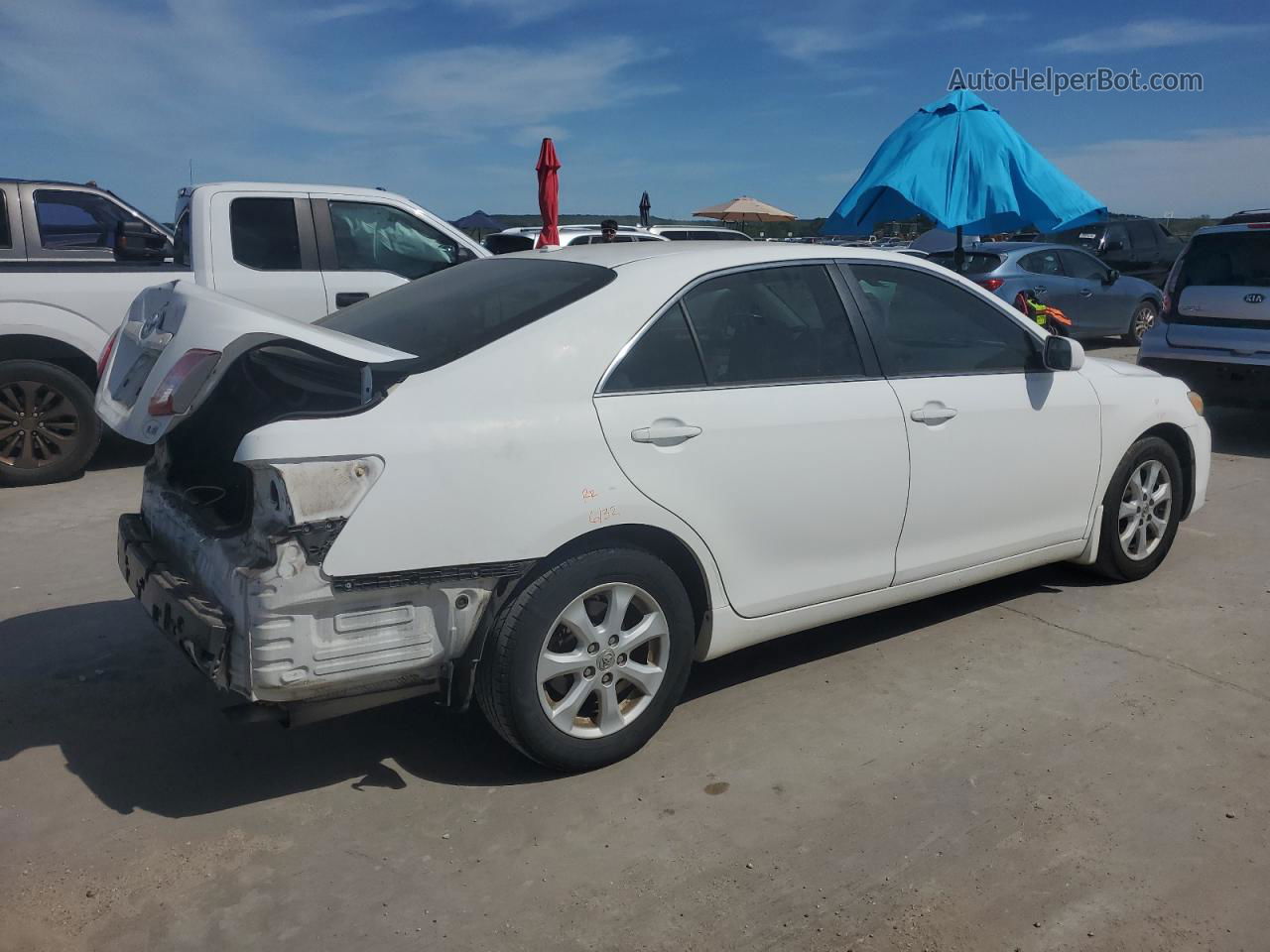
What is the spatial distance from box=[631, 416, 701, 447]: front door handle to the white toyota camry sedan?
11 mm

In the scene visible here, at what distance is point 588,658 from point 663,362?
0.96 metres

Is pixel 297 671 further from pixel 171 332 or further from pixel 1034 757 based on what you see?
pixel 1034 757

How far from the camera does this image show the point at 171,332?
330 cm

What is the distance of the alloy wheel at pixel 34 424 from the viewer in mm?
7316

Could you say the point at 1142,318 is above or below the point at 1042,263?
below

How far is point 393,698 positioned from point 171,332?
128 cm

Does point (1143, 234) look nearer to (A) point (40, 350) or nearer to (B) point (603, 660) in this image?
(A) point (40, 350)

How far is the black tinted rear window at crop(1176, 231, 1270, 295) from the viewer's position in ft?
26.7

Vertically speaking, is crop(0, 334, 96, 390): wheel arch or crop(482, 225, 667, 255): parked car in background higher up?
crop(482, 225, 667, 255): parked car in background

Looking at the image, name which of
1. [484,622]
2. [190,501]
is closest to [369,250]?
[190,501]

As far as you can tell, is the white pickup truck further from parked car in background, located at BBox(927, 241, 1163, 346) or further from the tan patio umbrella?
the tan patio umbrella

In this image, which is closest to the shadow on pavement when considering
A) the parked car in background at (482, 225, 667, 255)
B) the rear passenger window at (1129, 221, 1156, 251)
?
the parked car in background at (482, 225, 667, 255)

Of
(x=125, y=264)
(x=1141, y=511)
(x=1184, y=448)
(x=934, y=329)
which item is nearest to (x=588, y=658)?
(x=934, y=329)

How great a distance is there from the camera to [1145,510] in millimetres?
5125
